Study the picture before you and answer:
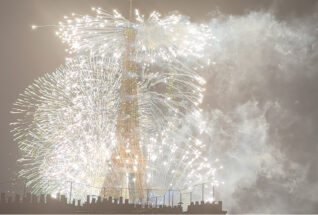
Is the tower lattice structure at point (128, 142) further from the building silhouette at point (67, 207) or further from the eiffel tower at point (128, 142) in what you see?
the building silhouette at point (67, 207)

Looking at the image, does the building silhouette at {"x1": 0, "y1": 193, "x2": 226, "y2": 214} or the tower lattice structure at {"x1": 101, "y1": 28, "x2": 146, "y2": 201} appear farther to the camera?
the tower lattice structure at {"x1": 101, "y1": 28, "x2": 146, "y2": 201}

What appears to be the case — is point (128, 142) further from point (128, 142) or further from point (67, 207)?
point (67, 207)

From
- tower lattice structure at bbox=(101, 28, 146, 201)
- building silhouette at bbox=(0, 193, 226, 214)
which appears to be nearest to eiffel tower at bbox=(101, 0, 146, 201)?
tower lattice structure at bbox=(101, 28, 146, 201)

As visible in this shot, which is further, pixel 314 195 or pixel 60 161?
pixel 314 195

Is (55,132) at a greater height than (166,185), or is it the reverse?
(55,132)

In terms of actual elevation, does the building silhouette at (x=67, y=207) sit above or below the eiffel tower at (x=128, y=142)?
below

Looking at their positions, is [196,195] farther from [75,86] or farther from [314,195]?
[314,195]

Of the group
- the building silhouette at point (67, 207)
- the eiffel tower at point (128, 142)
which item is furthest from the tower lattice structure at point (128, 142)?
the building silhouette at point (67, 207)

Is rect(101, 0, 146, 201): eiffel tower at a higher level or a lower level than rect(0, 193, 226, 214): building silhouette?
higher

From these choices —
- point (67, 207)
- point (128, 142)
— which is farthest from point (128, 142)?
point (67, 207)

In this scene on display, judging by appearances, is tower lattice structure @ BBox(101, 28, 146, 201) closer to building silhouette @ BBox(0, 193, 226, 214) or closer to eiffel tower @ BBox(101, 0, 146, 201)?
eiffel tower @ BBox(101, 0, 146, 201)

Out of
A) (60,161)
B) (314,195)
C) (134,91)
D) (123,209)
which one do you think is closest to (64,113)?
(60,161)
